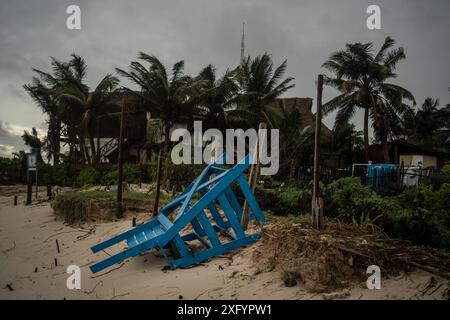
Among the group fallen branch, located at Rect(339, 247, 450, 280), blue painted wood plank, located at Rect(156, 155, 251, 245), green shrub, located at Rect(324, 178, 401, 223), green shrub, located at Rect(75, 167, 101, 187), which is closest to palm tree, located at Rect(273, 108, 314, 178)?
green shrub, located at Rect(324, 178, 401, 223)

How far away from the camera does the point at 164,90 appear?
1952cm

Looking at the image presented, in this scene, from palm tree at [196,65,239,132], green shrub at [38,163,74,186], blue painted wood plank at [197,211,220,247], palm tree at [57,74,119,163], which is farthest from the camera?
palm tree at [57,74,119,163]

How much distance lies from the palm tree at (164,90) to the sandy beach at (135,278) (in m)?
10.8

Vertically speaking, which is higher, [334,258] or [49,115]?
[49,115]

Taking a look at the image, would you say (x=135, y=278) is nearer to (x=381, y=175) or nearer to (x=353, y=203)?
(x=353, y=203)

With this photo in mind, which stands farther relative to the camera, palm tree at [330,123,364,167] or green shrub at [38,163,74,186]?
palm tree at [330,123,364,167]

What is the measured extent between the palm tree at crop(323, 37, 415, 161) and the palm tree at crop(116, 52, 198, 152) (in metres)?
9.24

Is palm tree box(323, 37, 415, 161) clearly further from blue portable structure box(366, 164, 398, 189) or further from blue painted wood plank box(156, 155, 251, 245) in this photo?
blue painted wood plank box(156, 155, 251, 245)

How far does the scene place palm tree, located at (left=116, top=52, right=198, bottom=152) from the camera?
19.2 metres

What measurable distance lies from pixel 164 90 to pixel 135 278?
15380mm

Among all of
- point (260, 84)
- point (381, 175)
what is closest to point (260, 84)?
point (260, 84)
